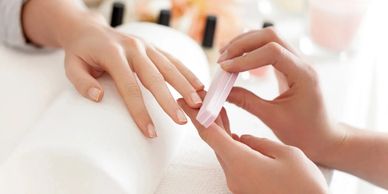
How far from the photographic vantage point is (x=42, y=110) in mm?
668

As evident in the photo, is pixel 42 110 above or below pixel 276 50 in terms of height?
below

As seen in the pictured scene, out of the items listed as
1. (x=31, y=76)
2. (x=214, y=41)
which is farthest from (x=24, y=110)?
(x=214, y=41)

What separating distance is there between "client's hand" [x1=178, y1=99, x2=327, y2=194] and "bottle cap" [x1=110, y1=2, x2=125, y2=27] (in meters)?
0.37

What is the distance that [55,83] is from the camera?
0.68 meters

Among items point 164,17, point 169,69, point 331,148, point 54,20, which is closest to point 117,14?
point 164,17

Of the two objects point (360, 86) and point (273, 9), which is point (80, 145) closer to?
point (360, 86)

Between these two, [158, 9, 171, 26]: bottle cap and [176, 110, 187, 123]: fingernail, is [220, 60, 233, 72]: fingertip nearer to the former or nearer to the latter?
[176, 110, 187, 123]: fingernail

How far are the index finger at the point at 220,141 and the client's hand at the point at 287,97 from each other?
7cm

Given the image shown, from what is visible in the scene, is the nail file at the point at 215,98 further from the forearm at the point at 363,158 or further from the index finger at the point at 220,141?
the forearm at the point at 363,158

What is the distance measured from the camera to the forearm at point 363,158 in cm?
63

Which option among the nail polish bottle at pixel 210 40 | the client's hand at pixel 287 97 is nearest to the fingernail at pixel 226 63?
the client's hand at pixel 287 97

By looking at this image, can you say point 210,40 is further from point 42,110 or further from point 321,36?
point 42,110

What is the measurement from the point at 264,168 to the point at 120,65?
0.60ft

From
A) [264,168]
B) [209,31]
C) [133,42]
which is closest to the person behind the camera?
[264,168]
